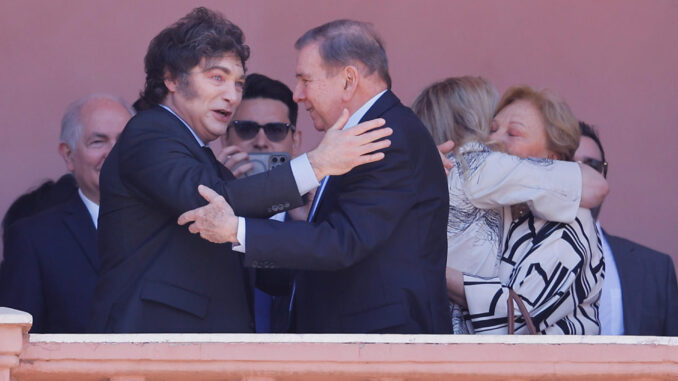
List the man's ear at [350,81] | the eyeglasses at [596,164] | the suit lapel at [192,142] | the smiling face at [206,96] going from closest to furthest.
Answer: the suit lapel at [192,142]
the man's ear at [350,81]
the smiling face at [206,96]
the eyeglasses at [596,164]

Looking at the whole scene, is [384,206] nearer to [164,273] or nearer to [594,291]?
[164,273]

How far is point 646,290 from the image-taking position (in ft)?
16.3

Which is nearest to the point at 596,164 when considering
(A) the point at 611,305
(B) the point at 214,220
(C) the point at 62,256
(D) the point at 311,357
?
(A) the point at 611,305

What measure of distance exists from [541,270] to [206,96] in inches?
46.7

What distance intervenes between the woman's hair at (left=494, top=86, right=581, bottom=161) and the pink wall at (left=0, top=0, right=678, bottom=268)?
7.05 feet

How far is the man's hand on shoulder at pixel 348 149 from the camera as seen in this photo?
3502 millimetres

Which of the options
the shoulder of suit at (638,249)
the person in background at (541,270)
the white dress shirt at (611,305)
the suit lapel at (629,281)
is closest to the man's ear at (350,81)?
the person in background at (541,270)

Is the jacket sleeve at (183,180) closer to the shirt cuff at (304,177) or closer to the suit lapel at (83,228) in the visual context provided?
the shirt cuff at (304,177)

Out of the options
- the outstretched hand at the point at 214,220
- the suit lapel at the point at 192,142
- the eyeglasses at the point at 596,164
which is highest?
the suit lapel at the point at 192,142

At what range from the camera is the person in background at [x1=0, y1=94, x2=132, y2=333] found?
4559mm

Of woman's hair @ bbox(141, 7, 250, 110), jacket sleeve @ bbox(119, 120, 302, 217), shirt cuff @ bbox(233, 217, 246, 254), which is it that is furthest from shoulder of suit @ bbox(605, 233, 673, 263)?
shirt cuff @ bbox(233, 217, 246, 254)

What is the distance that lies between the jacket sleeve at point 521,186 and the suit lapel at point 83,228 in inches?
57.5

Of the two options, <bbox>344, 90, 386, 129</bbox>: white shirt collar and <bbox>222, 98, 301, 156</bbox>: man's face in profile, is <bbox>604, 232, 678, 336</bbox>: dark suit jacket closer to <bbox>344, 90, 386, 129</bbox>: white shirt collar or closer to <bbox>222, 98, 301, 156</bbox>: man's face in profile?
<bbox>222, 98, 301, 156</bbox>: man's face in profile

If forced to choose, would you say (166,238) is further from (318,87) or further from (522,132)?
(522,132)
